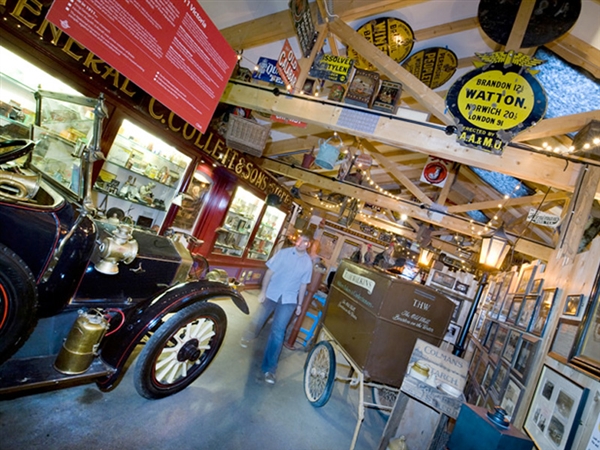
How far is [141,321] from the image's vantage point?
253 centimetres

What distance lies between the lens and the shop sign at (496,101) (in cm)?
333

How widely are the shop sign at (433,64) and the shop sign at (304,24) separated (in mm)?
2179

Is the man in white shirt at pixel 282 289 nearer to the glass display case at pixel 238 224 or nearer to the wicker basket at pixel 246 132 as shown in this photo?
the wicker basket at pixel 246 132

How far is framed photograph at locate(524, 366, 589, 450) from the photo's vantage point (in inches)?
79.8

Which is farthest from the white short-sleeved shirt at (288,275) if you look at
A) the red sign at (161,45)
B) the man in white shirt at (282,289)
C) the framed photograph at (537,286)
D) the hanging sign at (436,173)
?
the hanging sign at (436,173)

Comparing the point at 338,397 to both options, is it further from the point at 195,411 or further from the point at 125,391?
the point at 125,391

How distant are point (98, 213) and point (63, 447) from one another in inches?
67.7

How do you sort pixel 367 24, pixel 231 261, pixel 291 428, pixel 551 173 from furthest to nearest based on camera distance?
1. pixel 231 261
2. pixel 367 24
3. pixel 551 173
4. pixel 291 428

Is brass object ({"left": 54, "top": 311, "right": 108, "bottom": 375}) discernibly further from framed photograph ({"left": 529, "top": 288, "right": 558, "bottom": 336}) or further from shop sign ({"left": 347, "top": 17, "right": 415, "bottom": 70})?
shop sign ({"left": 347, "top": 17, "right": 415, "bottom": 70})

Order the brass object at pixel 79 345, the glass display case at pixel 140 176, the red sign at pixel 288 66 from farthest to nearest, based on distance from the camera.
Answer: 1. the glass display case at pixel 140 176
2. the red sign at pixel 288 66
3. the brass object at pixel 79 345

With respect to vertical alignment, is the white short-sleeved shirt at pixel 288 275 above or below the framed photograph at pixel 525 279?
below

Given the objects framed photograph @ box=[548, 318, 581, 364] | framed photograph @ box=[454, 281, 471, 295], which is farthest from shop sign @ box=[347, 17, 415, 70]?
framed photograph @ box=[454, 281, 471, 295]

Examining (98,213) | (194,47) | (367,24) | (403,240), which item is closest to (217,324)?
(98,213)

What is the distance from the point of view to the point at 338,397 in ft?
13.7
